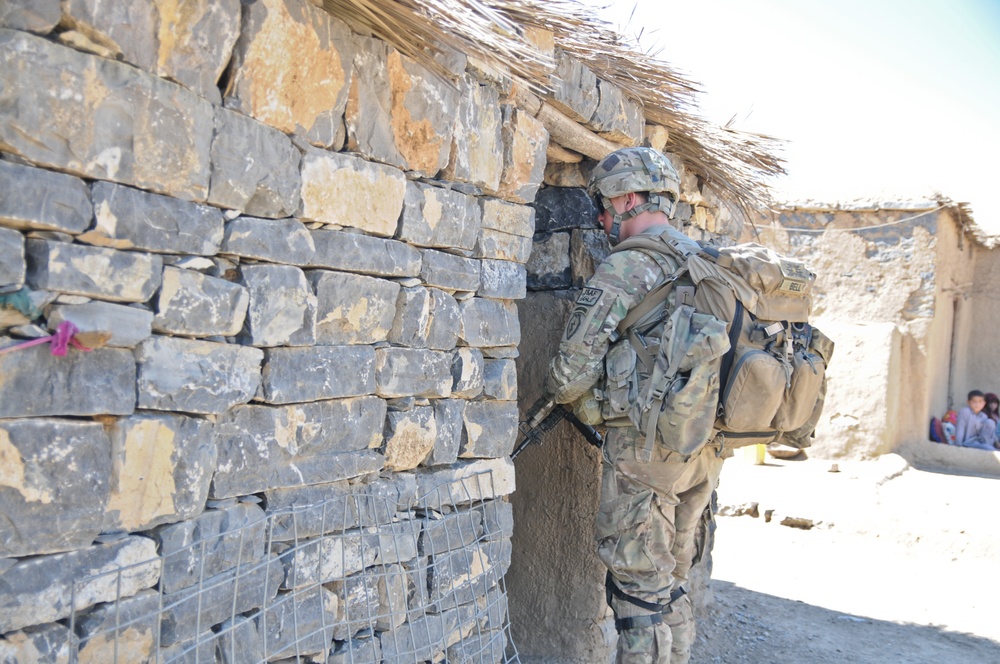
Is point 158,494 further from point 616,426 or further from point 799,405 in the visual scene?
point 799,405

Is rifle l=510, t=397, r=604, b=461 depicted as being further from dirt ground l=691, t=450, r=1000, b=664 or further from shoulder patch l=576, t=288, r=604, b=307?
dirt ground l=691, t=450, r=1000, b=664

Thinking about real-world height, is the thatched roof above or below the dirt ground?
above

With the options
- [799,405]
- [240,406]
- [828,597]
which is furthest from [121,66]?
[828,597]

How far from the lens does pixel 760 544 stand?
655cm

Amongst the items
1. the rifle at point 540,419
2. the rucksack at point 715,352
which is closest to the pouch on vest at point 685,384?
the rucksack at point 715,352

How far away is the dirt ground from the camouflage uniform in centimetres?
136

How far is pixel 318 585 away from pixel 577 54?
86.3 inches

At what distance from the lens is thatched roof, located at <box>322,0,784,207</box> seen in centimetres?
225

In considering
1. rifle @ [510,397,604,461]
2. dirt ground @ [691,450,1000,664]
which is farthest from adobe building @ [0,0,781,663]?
dirt ground @ [691,450,1000,664]

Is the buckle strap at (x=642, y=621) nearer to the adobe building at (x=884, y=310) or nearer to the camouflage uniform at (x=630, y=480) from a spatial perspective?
the camouflage uniform at (x=630, y=480)

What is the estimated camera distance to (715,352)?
2.83 metres

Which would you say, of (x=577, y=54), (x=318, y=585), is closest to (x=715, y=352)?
(x=577, y=54)

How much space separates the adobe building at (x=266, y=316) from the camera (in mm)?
1578

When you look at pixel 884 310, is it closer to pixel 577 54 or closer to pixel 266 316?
pixel 577 54
